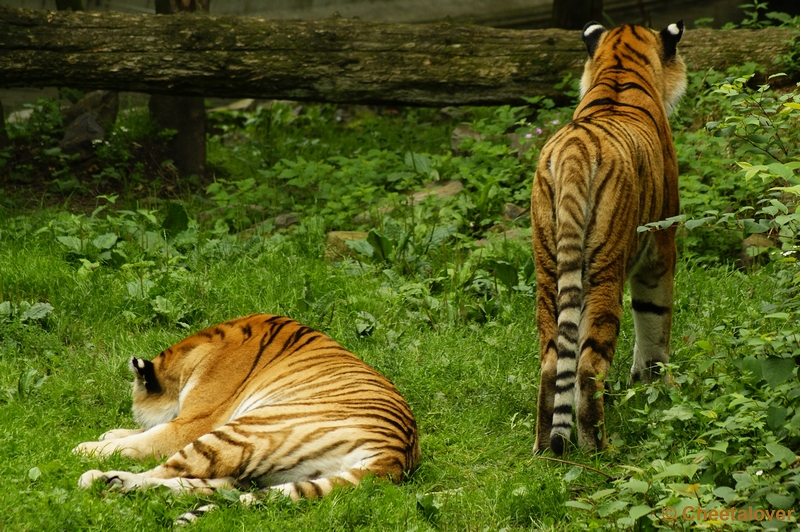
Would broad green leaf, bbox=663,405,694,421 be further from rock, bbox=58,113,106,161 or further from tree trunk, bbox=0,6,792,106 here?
rock, bbox=58,113,106,161

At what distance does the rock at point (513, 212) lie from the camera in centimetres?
759

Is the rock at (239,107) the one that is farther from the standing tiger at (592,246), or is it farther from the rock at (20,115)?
the standing tiger at (592,246)

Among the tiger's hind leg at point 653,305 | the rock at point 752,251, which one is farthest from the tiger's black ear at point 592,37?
the rock at point 752,251

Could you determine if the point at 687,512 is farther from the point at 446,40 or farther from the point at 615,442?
the point at 446,40

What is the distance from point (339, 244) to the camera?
277 inches

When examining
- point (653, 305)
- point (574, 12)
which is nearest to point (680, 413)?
point (653, 305)

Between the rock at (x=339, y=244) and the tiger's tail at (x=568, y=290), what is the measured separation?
2.97 m

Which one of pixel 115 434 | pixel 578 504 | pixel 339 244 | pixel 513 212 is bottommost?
pixel 115 434

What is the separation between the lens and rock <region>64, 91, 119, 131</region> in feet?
32.3

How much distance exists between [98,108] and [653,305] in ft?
23.8

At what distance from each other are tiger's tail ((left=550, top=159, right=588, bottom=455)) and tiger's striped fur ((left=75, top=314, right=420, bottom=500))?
0.72m

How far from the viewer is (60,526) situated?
3.47 meters

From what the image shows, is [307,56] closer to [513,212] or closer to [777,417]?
[513,212]

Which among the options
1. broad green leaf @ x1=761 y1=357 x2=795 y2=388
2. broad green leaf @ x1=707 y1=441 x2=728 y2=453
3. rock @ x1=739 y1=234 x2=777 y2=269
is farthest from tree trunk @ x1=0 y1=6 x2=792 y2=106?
broad green leaf @ x1=707 y1=441 x2=728 y2=453
